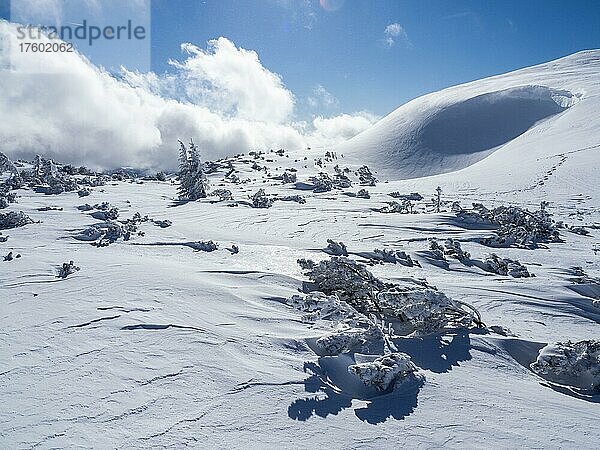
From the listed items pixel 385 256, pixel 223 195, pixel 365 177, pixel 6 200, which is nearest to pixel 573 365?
pixel 385 256

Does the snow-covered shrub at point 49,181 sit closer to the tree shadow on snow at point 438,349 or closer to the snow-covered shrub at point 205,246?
the snow-covered shrub at point 205,246

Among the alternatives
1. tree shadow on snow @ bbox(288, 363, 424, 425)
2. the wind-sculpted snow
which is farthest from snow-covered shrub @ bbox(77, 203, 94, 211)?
the wind-sculpted snow

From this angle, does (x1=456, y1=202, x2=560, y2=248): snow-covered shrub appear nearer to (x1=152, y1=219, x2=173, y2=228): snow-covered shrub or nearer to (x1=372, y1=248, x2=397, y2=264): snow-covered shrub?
(x1=372, y1=248, x2=397, y2=264): snow-covered shrub

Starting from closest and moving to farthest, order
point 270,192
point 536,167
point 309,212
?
point 309,212, point 270,192, point 536,167

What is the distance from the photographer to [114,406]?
322cm

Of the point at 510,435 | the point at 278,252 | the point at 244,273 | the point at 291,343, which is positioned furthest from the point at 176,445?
the point at 278,252

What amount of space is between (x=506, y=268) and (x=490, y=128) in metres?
47.9

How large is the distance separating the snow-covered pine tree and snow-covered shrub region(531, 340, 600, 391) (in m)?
18.7

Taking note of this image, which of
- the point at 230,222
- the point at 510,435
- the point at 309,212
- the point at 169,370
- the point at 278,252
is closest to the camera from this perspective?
the point at 510,435

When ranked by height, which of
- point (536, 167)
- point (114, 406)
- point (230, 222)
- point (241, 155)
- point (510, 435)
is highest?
point (241, 155)

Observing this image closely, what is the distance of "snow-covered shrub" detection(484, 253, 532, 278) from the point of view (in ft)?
27.5

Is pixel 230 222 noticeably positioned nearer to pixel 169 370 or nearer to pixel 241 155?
pixel 169 370

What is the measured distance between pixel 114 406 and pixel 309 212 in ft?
46.0

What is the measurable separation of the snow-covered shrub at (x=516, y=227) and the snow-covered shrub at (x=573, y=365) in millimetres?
7810
